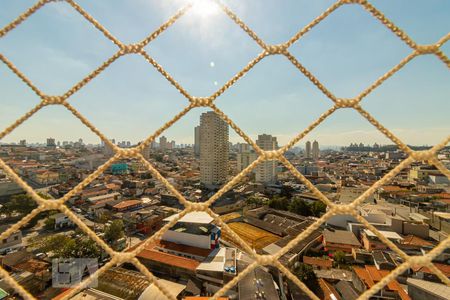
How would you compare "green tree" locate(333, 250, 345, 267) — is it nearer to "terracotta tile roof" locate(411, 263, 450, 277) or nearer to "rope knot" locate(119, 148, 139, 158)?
"terracotta tile roof" locate(411, 263, 450, 277)

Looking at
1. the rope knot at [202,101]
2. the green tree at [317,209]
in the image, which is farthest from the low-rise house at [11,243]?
the green tree at [317,209]

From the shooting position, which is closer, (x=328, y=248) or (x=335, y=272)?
(x=335, y=272)

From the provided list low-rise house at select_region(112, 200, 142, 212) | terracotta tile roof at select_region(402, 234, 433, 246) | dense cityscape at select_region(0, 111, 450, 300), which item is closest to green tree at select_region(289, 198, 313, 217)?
dense cityscape at select_region(0, 111, 450, 300)

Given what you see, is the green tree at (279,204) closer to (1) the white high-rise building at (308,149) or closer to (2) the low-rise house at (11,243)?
(2) the low-rise house at (11,243)

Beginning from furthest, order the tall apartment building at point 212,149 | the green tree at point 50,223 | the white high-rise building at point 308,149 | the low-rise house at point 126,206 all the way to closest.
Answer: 1. the white high-rise building at point 308,149
2. the tall apartment building at point 212,149
3. the low-rise house at point 126,206
4. the green tree at point 50,223

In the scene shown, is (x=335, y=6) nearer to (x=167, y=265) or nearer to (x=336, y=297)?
(x=336, y=297)

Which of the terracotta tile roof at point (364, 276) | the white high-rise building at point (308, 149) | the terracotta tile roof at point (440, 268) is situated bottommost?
the terracotta tile roof at point (364, 276)

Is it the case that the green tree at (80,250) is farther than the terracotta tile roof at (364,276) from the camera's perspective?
Yes

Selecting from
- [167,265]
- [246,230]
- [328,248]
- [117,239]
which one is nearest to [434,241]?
[328,248]

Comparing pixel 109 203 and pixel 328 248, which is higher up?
pixel 109 203
